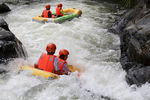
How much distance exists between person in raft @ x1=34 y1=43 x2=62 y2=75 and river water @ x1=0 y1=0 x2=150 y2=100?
0.93 feet

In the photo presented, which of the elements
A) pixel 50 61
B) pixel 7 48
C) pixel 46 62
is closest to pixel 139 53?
pixel 50 61

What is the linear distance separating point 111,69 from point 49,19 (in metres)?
5.43

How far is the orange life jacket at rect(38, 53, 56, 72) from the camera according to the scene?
190 inches

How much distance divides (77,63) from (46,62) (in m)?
1.69

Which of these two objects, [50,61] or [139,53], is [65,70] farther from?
[139,53]

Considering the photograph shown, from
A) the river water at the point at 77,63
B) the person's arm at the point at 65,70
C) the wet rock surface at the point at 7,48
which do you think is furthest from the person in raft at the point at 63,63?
the wet rock surface at the point at 7,48

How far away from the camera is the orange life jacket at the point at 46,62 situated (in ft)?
15.9

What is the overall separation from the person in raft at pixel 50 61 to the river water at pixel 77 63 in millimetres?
284

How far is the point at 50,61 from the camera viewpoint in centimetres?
483

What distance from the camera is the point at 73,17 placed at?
1156 cm

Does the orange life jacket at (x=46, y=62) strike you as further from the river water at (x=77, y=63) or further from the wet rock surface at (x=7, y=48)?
the wet rock surface at (x=7, y=48)

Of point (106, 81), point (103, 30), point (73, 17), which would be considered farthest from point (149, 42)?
point (73, 17)

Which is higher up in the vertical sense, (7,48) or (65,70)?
(7,48)

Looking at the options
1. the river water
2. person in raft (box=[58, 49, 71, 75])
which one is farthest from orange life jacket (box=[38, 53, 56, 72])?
the river water
